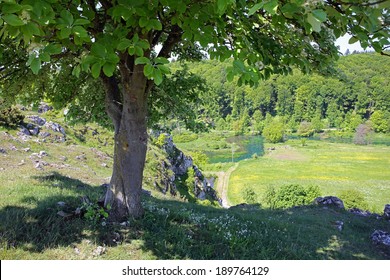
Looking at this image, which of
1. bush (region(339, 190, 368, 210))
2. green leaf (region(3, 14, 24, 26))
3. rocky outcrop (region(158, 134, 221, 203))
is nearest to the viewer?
green leaf (region(3, 14, 24, 26))

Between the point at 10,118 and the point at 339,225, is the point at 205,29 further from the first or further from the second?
the point at 10,118

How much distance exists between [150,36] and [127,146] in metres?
2.37

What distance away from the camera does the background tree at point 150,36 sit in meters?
2.78

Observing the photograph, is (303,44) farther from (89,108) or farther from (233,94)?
(233,94)

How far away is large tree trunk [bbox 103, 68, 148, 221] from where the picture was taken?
6.72m

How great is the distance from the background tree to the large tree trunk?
0.07ft

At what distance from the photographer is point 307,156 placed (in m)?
125

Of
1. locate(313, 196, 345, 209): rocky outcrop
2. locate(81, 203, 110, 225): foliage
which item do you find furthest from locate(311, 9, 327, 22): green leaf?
locate(313, 196, 345, 209): rocky outcrop

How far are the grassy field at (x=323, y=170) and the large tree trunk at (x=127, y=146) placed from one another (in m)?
54.8

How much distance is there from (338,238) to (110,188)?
7.56m

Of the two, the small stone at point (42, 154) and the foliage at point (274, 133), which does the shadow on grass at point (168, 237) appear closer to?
the small stone at point (42, 154)

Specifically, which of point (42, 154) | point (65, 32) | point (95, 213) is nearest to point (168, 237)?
point (95, 213)

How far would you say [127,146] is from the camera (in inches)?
269

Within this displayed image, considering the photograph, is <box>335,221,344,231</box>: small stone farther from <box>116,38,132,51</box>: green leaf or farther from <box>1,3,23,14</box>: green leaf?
<box>1,3,23,14</box>: green leaf
